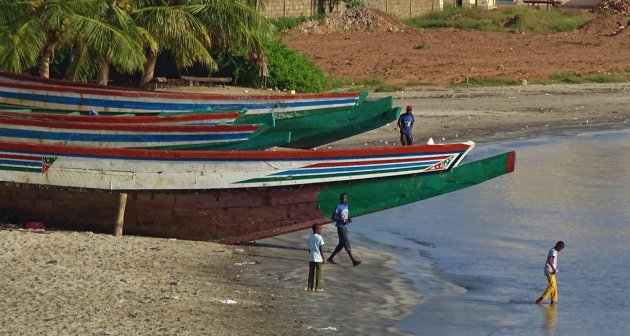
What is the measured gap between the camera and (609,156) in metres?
36.3

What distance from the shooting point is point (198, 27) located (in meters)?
32.7

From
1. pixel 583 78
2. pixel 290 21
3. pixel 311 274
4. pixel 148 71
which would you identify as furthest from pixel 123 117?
pixel 290 21

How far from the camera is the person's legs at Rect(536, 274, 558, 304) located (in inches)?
758

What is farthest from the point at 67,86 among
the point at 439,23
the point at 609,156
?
the point at 439,23

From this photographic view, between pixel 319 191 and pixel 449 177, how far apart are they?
2192 millimetres

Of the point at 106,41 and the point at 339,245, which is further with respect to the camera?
the point at 106,41

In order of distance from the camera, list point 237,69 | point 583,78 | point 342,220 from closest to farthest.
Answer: point 342,220
point 237,69
point 583,78

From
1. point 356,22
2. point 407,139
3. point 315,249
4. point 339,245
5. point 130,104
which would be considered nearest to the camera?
point 315,249

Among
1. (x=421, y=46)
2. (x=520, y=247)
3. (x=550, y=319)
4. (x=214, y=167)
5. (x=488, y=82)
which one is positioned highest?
(x=421, y=46)

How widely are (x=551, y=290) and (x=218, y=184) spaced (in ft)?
18.7

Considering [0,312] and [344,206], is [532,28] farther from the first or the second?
[0,312]

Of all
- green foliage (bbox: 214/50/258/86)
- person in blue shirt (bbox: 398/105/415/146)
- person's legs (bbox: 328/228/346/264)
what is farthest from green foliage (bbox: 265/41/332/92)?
person's legs (bbox: 328/228/346/264)

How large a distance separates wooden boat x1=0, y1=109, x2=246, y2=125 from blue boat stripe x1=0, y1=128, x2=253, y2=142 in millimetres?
677

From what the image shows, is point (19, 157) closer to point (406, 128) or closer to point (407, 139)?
point (407, 139)
